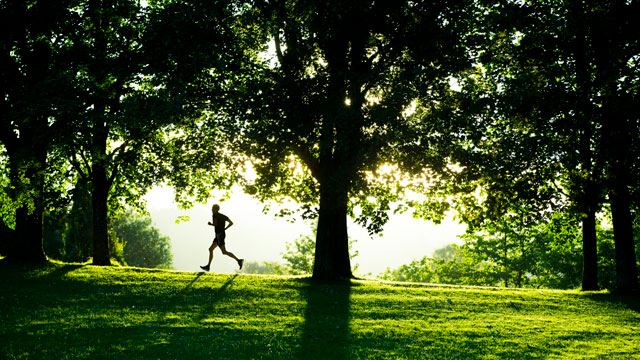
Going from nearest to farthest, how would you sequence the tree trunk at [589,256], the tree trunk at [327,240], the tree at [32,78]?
the tree at [32,78]
the tree trunk at [327,240]
the tree trunk at [589,256]

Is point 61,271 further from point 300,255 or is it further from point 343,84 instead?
point 300,255

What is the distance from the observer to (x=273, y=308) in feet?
49.8

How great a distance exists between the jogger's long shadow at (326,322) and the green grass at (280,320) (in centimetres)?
4

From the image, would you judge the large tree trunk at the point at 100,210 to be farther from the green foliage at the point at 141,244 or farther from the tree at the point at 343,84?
the green foliage at the point at 141,244

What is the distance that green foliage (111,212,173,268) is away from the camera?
90.8 meters

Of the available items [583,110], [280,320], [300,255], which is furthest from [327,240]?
[300,255]

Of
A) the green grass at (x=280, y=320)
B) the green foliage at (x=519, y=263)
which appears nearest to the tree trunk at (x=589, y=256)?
the green grass at (x=280, y=320)

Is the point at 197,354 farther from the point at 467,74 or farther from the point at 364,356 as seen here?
the point at 467,74

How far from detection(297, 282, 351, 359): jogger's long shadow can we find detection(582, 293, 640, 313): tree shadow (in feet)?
33.4

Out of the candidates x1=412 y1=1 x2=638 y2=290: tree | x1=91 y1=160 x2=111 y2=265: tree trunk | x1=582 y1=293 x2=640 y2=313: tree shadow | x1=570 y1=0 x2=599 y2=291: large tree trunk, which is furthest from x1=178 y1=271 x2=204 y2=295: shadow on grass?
x1=582 y1=293 x2=640 y2=313: tree shadow

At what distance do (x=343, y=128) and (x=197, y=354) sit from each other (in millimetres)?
8783

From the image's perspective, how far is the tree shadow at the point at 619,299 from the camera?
18922 mm

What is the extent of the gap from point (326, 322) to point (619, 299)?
13.5 m

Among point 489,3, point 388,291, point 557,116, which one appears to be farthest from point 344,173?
point 489,3
